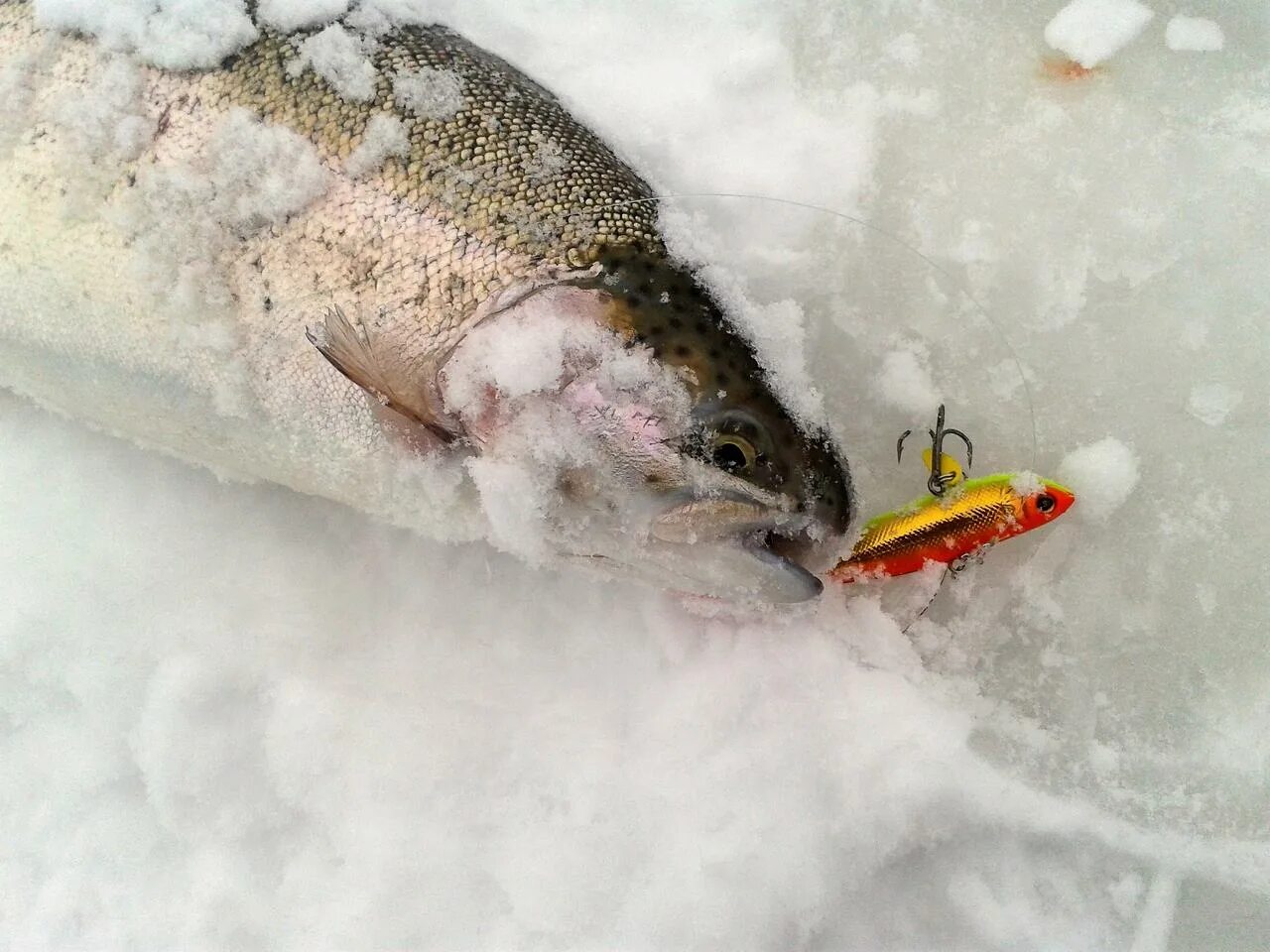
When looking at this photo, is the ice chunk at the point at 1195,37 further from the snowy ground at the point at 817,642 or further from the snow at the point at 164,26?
the snow at the point at 164,26

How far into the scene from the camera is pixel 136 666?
7.60 feet

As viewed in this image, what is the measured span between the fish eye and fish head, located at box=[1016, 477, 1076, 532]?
755mm

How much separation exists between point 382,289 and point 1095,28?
230 centimetres

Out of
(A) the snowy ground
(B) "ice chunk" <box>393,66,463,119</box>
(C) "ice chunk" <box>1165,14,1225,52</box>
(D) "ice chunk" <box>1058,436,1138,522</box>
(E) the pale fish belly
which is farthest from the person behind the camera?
(C) "ice chunk" <box>1165,14,1225,52</box>

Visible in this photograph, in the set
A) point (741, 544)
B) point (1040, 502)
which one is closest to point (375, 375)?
point (741, 544)

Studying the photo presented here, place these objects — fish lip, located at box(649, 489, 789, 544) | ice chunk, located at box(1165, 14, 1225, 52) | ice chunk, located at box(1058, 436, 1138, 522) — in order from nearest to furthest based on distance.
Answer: fish lip, located at box(649, 489, 789, 544), ice chunk, located at box(1058, 436, 1138, 522), ice chunk, located at box(1165, 14, 1225, 52)

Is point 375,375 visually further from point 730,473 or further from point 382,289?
point 730,473

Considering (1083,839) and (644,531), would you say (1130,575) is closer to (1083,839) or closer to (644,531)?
(1083,839)

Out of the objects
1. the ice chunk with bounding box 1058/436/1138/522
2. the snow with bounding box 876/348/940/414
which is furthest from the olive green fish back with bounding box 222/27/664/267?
the ice chunk with bounding box 1058/436/1138/522

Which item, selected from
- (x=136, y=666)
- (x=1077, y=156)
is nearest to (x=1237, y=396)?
(x=1077, y=156)

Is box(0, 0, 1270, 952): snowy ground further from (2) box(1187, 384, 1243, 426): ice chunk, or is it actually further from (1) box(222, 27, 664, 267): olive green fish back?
(1) box(222, 27, 664, 267): olive green fish back

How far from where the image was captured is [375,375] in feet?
6.09

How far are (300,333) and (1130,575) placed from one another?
223 centimetres

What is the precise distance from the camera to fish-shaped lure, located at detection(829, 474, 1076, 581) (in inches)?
79.9
